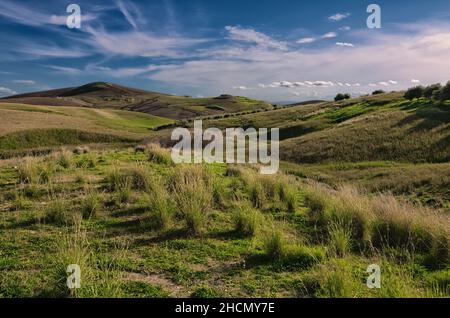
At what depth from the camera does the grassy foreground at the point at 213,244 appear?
18.7ft

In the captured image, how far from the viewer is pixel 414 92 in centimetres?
5850

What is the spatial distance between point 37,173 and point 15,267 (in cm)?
774

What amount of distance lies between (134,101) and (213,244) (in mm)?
158282

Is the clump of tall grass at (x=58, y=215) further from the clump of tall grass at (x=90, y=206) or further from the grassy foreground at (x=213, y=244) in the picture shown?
the clump of tall grass at (x=90, y=206)

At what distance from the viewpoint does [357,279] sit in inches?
237

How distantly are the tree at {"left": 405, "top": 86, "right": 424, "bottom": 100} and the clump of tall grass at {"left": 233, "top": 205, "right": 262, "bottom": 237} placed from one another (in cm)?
5640

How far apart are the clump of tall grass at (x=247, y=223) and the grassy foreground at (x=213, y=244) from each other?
2cm

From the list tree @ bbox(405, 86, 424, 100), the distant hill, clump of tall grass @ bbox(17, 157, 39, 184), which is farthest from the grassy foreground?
the distant hill

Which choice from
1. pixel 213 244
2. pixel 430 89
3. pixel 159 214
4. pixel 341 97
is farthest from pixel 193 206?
pixel 341 97

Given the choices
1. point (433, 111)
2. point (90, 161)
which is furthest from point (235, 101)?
point (90, 161)

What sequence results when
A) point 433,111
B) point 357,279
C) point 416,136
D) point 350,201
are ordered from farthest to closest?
point 433,111, point 416,136, point 350,201, point 357,279

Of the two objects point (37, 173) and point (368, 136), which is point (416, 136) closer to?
point (368, 136)

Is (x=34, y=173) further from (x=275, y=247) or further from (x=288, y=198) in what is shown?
(x=275, y=247)

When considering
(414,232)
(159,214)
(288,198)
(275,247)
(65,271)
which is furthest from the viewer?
(288,198)
